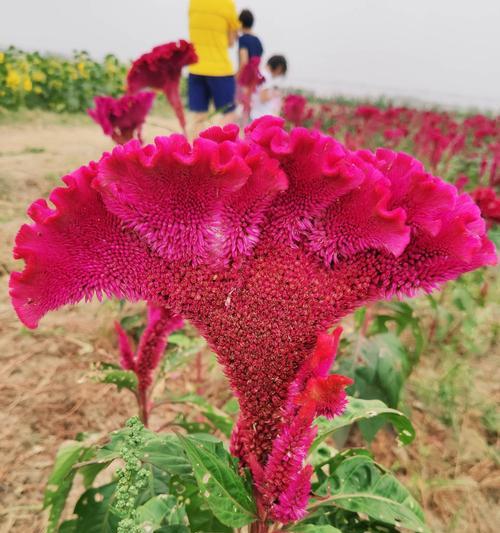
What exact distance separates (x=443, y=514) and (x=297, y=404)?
138cm

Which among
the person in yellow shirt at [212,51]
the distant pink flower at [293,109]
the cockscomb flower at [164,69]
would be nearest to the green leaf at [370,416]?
the cockscomb flower at [164,69]

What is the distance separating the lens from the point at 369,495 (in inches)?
37.4

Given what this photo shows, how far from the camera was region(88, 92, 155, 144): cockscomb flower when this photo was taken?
77.0 inches

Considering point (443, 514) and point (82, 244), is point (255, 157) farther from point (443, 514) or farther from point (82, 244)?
point (443, 514)

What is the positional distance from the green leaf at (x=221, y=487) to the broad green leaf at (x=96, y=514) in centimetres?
48

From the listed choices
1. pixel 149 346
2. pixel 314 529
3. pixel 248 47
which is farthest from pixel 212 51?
pixel 314 529

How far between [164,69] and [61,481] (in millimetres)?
1590

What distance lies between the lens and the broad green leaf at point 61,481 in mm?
1047

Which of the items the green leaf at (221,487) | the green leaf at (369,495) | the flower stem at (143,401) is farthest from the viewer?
the flower stem at (143,401)

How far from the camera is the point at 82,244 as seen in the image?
61cm

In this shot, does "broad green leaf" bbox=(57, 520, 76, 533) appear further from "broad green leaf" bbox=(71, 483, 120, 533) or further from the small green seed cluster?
the small green seed cluster

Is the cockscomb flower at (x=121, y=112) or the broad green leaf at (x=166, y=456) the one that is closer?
the broad green leaf at (x=166, y=456)

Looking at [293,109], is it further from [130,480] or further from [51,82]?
[130,480]

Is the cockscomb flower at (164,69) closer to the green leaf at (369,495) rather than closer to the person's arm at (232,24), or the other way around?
the green leaf at (369,495)
